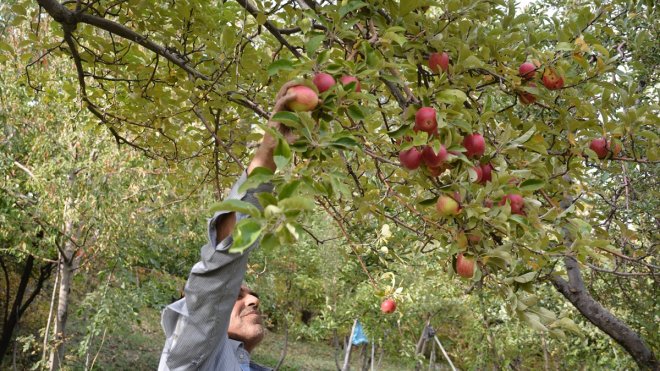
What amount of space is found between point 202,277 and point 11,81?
5.13 meters

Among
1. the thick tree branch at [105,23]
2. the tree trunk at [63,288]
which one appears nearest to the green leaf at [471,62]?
the thick tree branch at [105,23]

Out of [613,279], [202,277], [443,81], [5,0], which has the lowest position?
[202,277]

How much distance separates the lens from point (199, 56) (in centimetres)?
274

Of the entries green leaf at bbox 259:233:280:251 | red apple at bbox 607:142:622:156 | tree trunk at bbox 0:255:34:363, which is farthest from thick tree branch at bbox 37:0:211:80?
tree trunk at bbox 0:255:34:363

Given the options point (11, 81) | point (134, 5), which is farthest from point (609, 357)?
point (11, 81)

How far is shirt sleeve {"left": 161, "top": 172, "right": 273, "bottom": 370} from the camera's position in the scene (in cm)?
128

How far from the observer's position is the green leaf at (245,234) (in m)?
0.74

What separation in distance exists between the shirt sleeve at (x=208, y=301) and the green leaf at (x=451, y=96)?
16.9 inches

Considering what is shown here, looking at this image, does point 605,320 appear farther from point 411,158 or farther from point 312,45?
point 312,45

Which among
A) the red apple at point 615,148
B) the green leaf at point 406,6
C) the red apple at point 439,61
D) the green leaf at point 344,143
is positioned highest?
the green leaf at point 406,6

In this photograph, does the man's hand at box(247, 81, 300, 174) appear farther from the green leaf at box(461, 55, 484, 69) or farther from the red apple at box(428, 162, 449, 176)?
the green leaf at box(461, 55, 484, 69)

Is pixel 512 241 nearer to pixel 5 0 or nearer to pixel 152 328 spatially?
pixel 5 0

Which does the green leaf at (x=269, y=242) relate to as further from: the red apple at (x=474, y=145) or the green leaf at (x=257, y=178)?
the red apple at (x=474, y=145)

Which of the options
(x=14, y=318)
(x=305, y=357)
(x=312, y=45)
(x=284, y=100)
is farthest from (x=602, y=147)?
(x=305, y=357)
